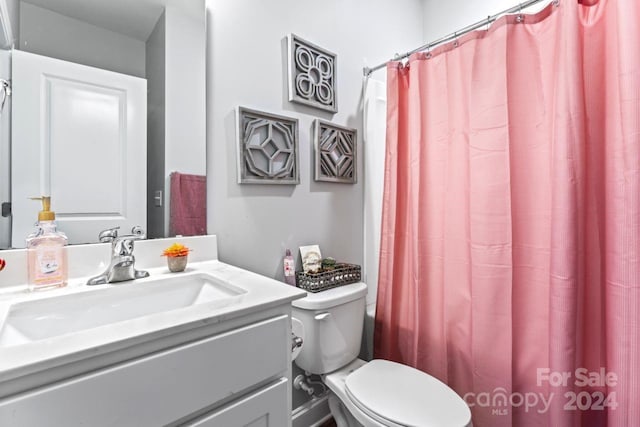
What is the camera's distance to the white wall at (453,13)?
5.56 ft

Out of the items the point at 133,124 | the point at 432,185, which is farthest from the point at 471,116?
the point at 133,124

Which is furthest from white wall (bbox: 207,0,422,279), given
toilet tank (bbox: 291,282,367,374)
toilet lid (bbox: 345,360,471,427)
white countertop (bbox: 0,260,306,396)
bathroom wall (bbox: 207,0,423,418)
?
toilet lid (bbox: 345,360,471,427)

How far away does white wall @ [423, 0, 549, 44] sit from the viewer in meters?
1.70

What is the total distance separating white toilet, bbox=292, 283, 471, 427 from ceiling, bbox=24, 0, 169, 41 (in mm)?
1087

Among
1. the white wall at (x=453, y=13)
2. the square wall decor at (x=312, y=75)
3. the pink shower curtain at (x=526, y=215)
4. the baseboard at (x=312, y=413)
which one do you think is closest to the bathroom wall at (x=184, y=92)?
the square wall decor at (x=312, y=75)

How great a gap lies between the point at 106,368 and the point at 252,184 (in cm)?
83

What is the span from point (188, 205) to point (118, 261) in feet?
0.98

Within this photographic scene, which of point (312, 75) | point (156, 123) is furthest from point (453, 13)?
point (156, 123)

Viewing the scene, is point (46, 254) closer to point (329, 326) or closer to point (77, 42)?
point (77, 42)

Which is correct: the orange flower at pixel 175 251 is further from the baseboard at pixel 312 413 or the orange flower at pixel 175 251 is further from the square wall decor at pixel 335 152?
the baseboard at pixel 312 413

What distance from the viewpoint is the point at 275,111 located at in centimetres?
131

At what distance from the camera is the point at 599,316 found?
98 centimetres

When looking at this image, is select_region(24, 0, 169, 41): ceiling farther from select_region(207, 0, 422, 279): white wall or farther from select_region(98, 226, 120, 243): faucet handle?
select_region(98, 226, 120, 243): faucet handle

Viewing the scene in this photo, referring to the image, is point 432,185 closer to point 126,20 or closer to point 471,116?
point 471,116
